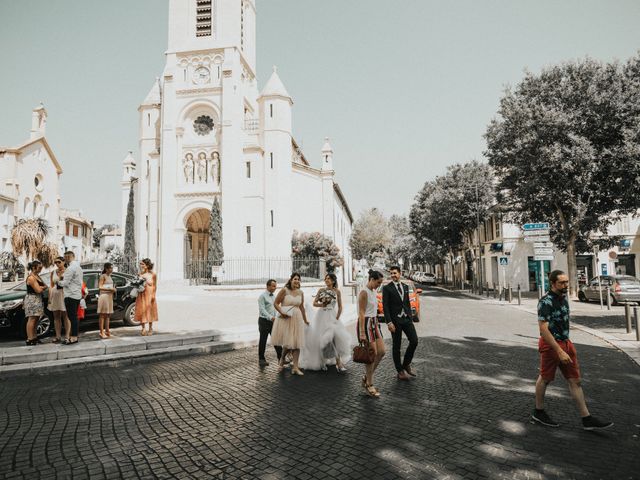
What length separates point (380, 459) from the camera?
378 centimetres

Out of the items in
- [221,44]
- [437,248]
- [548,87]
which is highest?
[221,44]

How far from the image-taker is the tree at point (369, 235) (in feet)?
208

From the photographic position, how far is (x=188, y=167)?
36.4 metres

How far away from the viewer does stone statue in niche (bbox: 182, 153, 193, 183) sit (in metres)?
36.4

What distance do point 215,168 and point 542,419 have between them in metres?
34.3

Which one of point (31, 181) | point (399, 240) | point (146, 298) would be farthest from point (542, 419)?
point (399, 240)

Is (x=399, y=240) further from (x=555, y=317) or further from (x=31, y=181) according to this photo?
(x=555, y=317)

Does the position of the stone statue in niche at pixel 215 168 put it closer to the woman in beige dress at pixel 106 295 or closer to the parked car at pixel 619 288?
the woman in beige dress at pixel 106 295

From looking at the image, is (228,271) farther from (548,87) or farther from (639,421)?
(639,421)

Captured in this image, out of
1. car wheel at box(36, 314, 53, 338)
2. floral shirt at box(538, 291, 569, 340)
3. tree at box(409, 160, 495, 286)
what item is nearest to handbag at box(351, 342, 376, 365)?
floral shirt at box(538, 291, 569, 340)

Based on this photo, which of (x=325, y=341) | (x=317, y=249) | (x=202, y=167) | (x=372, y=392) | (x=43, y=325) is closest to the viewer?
(x=372, y=392)

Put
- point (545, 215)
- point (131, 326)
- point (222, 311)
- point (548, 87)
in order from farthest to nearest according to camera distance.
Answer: point (545, 215)
point (548, 87)
point (222, 311)
point (131, 326)

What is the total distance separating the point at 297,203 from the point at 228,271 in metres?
12.3

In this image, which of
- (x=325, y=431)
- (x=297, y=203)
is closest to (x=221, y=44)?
(x=297, y=203)
